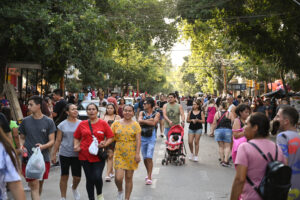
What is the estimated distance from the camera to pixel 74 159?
21.5 ft

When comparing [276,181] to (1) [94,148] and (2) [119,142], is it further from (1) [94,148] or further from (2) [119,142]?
(2) [119,142]

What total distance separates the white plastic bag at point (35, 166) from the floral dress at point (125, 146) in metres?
1.21

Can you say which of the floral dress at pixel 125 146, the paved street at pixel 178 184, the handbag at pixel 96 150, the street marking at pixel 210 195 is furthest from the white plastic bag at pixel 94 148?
the street marking at pixel 210 195

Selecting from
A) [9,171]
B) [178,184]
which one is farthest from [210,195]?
[9,171]

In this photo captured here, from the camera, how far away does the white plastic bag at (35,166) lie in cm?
576

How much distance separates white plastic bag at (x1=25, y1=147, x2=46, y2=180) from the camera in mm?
5758

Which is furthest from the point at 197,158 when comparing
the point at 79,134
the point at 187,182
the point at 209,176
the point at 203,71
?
the point at 203,71

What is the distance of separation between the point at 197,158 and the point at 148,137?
11.3 ft

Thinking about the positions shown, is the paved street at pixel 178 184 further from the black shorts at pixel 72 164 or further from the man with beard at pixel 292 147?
the man with beard at pixel 292 147

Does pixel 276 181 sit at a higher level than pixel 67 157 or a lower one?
higher

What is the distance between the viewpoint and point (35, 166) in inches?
227

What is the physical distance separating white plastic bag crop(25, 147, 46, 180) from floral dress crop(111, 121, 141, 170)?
1.21 metres

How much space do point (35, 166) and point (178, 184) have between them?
3.40 meters

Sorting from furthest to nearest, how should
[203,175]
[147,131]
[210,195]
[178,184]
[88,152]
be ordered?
[203,175], [178,184], [147,131], [210,195], [88,152]
